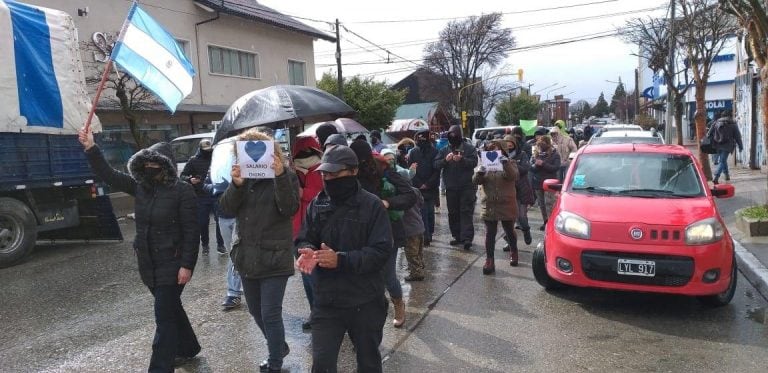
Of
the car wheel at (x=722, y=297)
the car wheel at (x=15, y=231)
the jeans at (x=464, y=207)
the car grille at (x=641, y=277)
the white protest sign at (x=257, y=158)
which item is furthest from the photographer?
the jeans at (x=464, y=207)

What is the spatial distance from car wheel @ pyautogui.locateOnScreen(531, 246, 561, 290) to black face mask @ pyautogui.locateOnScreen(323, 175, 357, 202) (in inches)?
133

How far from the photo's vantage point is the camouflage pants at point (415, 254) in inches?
241

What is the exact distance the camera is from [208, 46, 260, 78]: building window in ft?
69.8

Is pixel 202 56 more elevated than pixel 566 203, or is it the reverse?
pixel 202 56

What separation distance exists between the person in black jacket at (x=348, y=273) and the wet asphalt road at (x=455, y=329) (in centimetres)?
121

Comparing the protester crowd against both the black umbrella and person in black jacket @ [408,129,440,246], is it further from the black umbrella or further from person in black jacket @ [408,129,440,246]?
person in black jacket @ [408,129,440,246]

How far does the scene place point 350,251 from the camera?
9.97 ft

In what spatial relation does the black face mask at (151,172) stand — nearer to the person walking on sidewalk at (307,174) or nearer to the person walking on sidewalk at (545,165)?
the person walking on sidewalk at (307,174)

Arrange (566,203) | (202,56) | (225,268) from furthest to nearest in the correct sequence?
(202,56) → (225,268) → (566,203)

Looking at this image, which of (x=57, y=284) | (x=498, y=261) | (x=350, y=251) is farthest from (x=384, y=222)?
(x=57, y=284)

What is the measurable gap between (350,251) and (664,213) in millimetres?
3421

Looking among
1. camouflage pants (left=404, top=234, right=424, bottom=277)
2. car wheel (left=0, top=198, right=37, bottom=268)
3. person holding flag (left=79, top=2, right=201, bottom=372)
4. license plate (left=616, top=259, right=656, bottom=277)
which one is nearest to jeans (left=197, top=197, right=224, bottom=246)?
car wheel (left=0, top=198, right=37, bottom=268)

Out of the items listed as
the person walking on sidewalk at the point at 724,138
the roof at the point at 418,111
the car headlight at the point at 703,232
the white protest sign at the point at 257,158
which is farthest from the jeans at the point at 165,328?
the roof at the point at 418,111

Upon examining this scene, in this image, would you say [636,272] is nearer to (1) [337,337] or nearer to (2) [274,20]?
(1) [337,337]
